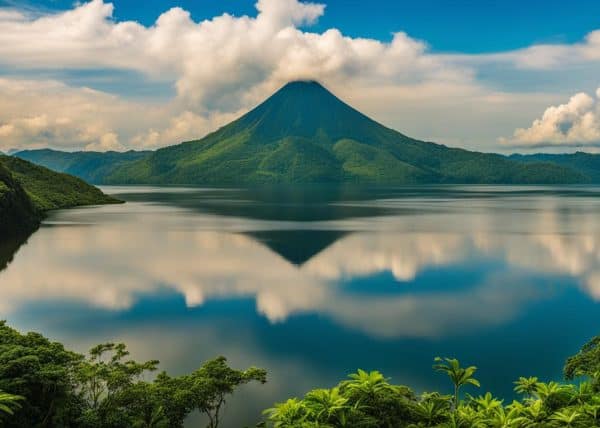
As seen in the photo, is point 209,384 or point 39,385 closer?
point 39,385

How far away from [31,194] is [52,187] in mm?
22348

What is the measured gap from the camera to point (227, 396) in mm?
24594

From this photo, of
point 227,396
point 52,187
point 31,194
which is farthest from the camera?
point 52,187

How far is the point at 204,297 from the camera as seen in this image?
45.6m

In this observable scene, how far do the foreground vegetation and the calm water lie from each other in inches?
139

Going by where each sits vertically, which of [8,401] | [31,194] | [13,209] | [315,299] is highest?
[31,194]

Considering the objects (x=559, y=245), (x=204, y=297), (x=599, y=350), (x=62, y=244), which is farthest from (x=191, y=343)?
(x=559, y=245)

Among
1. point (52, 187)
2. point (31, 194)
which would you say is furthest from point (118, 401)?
point (52, 187)

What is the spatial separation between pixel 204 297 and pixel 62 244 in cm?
3825

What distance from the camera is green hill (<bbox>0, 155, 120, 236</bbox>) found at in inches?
3492

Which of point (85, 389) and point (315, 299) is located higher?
point (85, 389)

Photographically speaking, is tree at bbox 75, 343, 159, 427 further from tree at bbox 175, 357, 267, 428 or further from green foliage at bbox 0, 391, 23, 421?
green foliage at bbox 0, 391, 23, 421

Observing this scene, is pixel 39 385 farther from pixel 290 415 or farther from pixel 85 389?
pixel 290 415

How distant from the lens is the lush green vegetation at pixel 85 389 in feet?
61.7
